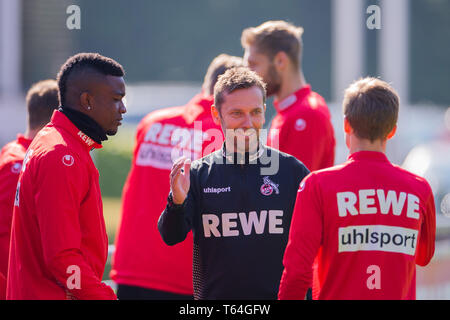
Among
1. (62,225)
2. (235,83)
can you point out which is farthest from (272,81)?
(62,225)

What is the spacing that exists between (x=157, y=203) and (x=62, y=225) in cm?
165

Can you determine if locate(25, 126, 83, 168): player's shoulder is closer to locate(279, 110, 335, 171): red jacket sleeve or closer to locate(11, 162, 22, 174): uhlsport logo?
locate(11, 162, 22, 174): uhlsport logo

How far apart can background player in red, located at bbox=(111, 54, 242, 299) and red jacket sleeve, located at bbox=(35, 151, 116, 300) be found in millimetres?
1410

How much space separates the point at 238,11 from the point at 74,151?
61.7ft

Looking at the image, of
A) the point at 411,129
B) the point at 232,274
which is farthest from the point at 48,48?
the point at 232,274

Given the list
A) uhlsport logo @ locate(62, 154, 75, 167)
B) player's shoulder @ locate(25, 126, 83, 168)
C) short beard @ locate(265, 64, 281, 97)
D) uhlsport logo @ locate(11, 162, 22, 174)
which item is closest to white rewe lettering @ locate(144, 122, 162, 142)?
short beard @ locate(265, 64, 281, 97)

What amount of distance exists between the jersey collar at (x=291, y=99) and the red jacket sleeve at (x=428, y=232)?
1.68 meters

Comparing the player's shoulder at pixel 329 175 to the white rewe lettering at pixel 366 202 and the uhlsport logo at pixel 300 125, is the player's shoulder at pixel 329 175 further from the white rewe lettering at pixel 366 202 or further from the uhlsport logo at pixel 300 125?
the uhlsport logo at pixel 300 125

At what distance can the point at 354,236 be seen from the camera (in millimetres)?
3025

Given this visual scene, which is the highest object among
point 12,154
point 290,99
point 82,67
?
point 82,67

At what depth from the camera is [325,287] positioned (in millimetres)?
3082

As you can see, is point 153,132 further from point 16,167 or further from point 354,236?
point 354,236

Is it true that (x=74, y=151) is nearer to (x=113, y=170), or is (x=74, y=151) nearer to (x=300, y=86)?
(x=300, y=86)

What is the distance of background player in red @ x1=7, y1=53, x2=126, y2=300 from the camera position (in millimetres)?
2898
